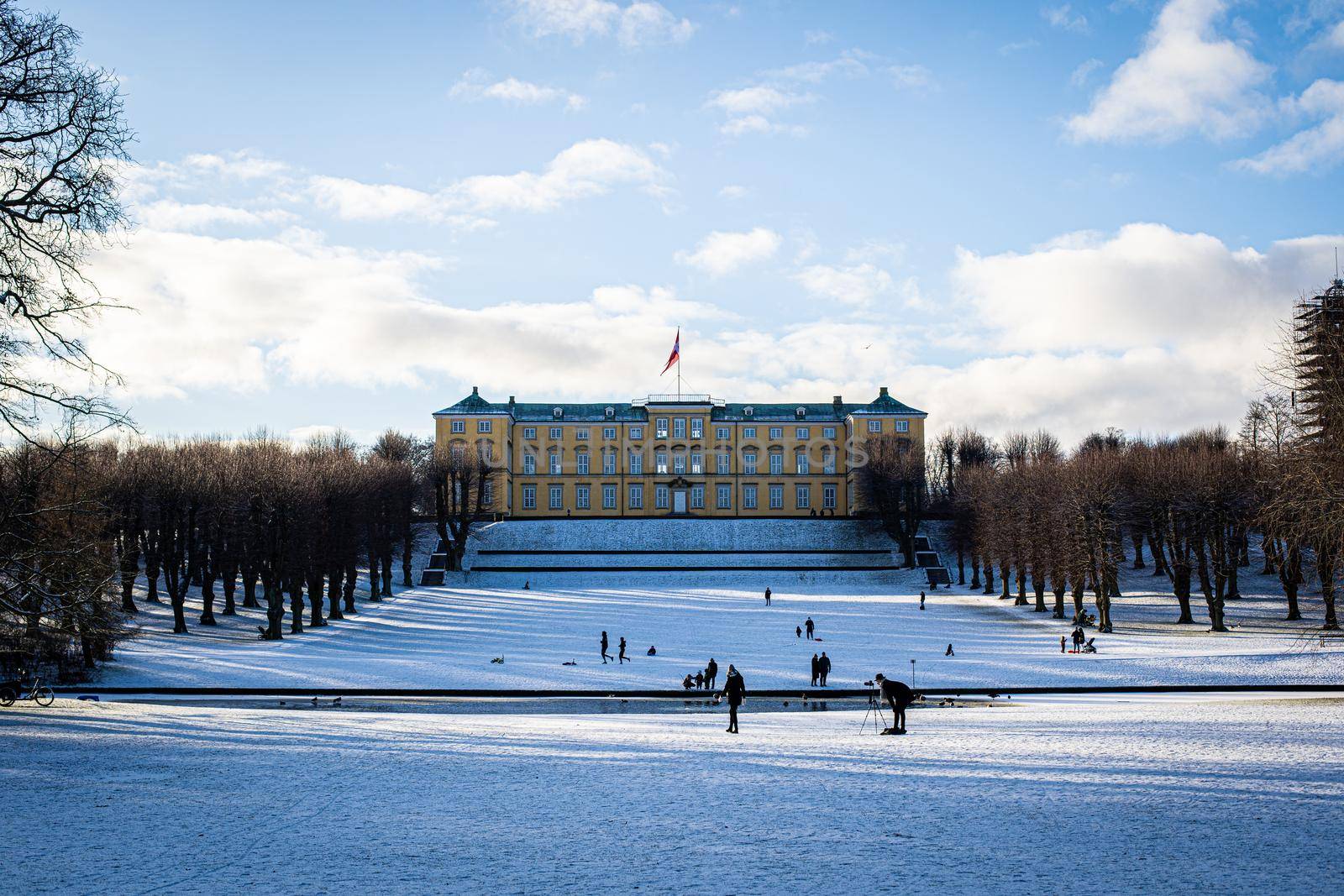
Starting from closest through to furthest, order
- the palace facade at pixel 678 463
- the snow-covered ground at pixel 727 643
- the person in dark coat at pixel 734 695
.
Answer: the person in dark coat at pixel 734 695 < the snow-covered ground at pixel 727 643 < the palace facade at pixel 678 463

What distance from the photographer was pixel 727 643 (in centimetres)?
3450

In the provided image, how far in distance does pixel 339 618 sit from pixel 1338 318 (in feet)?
117

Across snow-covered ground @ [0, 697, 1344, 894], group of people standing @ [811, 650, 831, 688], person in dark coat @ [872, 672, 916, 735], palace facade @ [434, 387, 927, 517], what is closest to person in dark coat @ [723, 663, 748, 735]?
snow-covered ground @ [0, 697, 1344, 894]

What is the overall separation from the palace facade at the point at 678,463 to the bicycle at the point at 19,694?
62.7 m

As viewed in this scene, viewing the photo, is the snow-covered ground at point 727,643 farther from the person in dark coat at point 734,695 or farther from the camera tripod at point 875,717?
the person in dark coat at point 734,695

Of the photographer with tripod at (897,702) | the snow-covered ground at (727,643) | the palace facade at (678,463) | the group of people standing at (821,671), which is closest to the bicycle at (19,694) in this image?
the snow-covered ground at (727,643)

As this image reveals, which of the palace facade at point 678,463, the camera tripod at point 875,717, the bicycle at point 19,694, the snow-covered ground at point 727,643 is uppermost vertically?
the palace facade at point 678,463

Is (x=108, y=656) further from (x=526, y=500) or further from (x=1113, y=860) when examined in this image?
(x=526, y=500)

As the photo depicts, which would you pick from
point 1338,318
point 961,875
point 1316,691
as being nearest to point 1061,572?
point 1316,691

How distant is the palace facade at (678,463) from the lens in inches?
3268

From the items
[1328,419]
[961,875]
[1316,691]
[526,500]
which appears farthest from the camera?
[526,500]

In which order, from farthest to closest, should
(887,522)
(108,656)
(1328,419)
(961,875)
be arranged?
1. (887,522)
2. (108,656)
3. (1328,419)
4. (961,875)

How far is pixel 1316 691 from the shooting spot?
22844 mm

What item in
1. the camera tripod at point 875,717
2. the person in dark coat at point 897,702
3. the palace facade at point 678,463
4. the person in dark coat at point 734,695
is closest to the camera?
the person in dark coat at point 897,702
